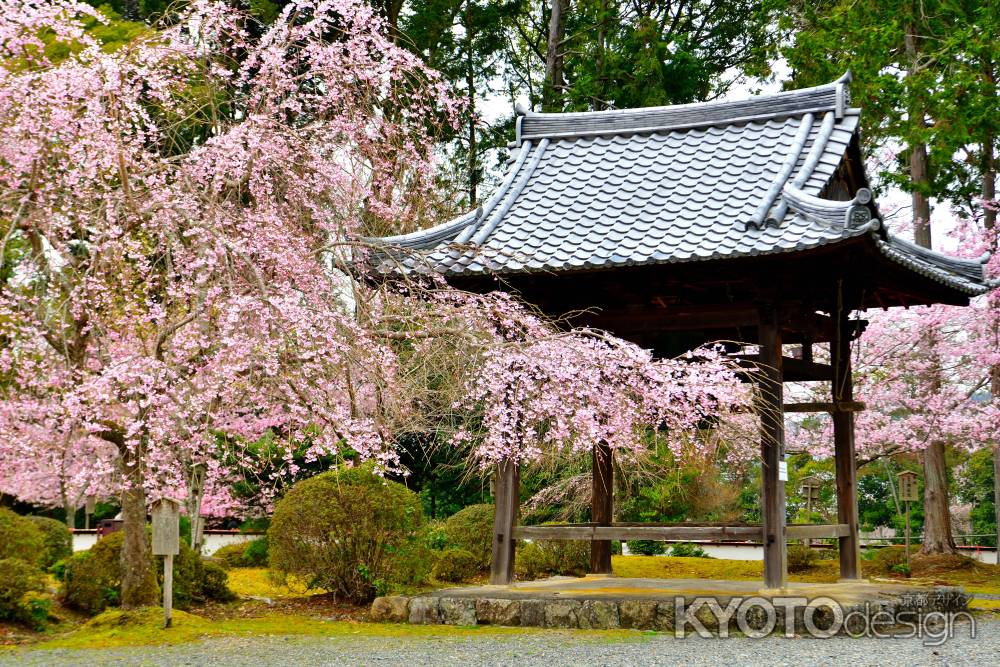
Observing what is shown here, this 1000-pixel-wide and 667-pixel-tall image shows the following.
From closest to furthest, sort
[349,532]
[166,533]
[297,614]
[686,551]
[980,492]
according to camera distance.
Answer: [166,533]
[297,614]
[349,532]
[686,551]
[980,492]

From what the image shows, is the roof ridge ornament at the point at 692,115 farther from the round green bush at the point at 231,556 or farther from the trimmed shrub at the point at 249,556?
the round green bush at the point at 231,556

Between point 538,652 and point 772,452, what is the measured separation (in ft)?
7.79

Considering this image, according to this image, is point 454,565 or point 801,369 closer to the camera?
point 801,369

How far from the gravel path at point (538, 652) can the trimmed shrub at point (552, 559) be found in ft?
14.6

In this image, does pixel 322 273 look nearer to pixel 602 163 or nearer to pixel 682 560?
pixel 602 163

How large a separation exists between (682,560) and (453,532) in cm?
321

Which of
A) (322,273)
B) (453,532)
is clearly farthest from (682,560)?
(322,273)

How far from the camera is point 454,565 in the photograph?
37.7 feet

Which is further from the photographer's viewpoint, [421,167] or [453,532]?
[453,532]

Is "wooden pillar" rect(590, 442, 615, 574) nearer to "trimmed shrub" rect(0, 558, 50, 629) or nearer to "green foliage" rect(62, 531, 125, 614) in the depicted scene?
"green foliage" rect(62, 531, 125, 614)

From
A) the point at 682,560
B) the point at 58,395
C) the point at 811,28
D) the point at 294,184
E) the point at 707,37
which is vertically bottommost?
the point at 682,560

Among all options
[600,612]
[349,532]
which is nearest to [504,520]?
[600,612]

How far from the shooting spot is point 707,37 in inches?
713

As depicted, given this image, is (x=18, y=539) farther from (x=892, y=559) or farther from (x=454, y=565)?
(x=892, y=559)
